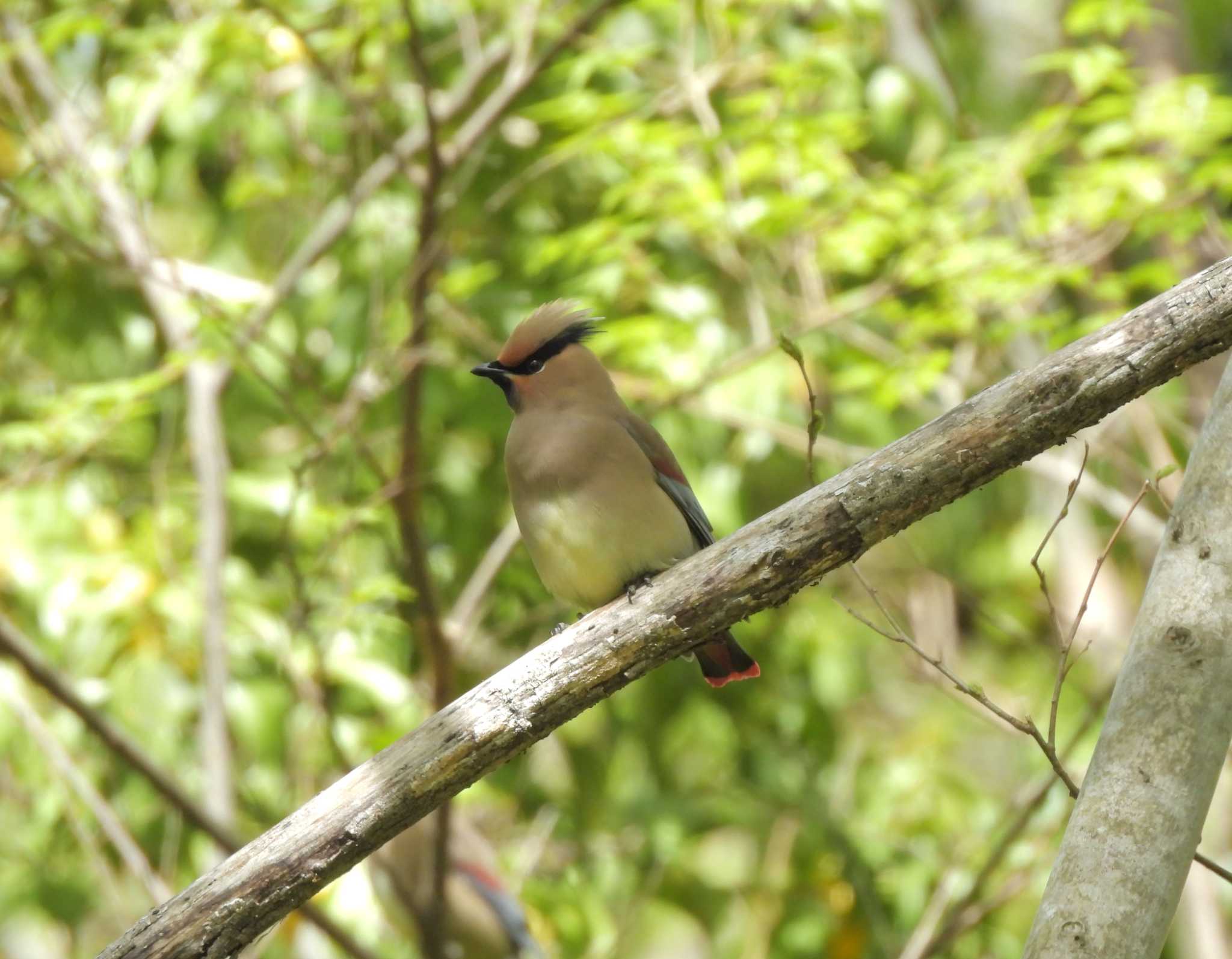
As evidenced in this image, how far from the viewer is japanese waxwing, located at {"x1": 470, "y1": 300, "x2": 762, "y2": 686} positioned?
3.73 metres

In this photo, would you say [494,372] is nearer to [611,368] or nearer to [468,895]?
[611,368]

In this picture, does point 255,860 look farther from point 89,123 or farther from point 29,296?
point 29,296

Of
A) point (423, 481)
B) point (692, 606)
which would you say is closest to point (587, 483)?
point (423, 481)

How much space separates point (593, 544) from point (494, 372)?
684mm

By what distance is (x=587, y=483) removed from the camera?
378 centimetres

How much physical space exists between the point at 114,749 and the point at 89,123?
7.78ft

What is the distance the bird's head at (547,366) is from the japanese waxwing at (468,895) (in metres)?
1.95

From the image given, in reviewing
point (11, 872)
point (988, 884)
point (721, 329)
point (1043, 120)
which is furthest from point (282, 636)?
point (1043, 120)

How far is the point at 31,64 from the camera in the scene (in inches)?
212

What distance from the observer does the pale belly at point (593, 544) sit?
3699mm

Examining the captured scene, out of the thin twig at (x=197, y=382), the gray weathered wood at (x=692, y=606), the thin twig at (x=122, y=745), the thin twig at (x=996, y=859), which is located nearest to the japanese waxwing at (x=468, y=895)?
the thin twig at (x=197, y=382)

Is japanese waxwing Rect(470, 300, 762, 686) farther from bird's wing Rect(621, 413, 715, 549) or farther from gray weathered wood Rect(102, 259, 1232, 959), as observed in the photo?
gray weathered wood Rect(102, 259, 1232, 959)

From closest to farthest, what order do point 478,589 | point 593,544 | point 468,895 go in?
point 593,544 < point 478,589 < point 468,895

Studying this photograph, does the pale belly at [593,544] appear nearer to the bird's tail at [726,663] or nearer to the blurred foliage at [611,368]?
the bird's tail at [726,663]
